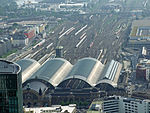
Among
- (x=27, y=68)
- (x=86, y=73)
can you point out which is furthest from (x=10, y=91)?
(x=27, y=68)

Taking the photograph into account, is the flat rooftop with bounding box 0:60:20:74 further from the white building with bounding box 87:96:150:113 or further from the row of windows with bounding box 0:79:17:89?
the white building with bounding box 87:96:150:113

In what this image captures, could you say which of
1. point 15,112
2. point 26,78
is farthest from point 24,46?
point 15,112

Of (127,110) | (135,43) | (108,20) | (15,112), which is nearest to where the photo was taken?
(15,112)

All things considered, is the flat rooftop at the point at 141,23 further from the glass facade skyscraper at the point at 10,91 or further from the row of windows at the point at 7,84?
the row of windows at the point at 7,84

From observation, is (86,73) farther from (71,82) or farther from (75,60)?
(75,60)

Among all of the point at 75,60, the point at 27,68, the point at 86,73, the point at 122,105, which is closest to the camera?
the point at 122,105

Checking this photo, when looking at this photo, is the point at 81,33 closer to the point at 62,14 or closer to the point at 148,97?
the point at 62,14
